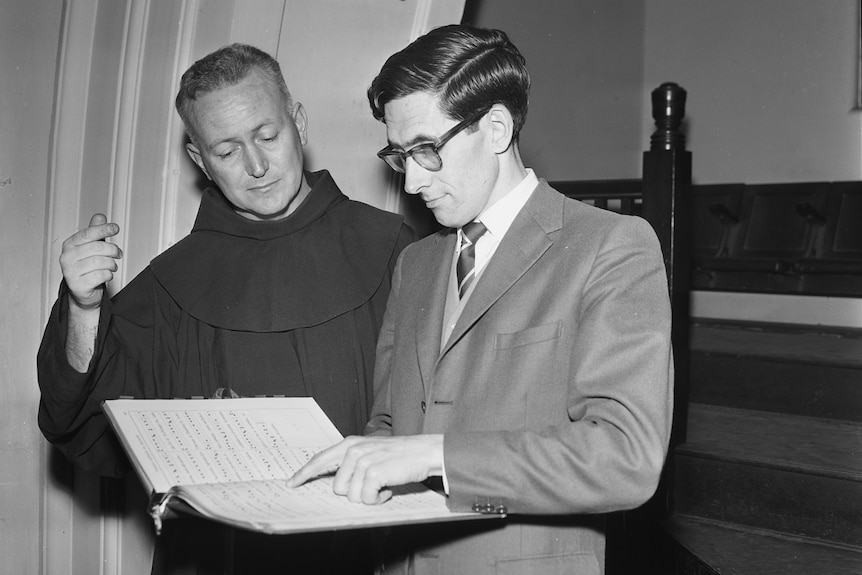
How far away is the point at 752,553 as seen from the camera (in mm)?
3479

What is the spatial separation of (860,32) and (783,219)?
153cm

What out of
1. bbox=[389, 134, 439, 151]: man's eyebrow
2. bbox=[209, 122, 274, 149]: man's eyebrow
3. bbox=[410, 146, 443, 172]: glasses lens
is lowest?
bbox=[410, 146, 443, 172]: glasses lens

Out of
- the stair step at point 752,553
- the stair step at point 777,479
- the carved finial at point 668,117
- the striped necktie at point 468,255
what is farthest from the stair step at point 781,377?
the striped necktie at point 468,255

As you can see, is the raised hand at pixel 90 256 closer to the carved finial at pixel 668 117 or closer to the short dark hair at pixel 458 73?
the short dark hair at pixel 458 73

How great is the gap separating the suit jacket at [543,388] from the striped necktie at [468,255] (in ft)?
0.15

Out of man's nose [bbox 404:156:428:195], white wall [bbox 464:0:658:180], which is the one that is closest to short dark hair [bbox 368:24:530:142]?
→ man's nose [bbox 404:156:428:195]

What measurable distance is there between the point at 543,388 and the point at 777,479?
100 inches

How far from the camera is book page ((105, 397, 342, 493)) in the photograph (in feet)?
4.87

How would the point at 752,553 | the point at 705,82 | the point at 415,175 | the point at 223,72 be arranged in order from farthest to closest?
1. the point at 705,82
2. the point at 752,553
3. the point at 223,72
4. the point at 415,175

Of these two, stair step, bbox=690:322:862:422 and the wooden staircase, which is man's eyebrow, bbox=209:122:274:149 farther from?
stair step, bbox=690:322:862:422

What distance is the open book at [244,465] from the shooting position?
4.09 feet

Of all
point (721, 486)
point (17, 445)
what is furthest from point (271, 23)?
point (721, 486)

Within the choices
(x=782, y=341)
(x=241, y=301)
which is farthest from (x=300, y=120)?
(x=782, y=341)

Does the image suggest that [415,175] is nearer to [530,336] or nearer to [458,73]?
[458,73]
